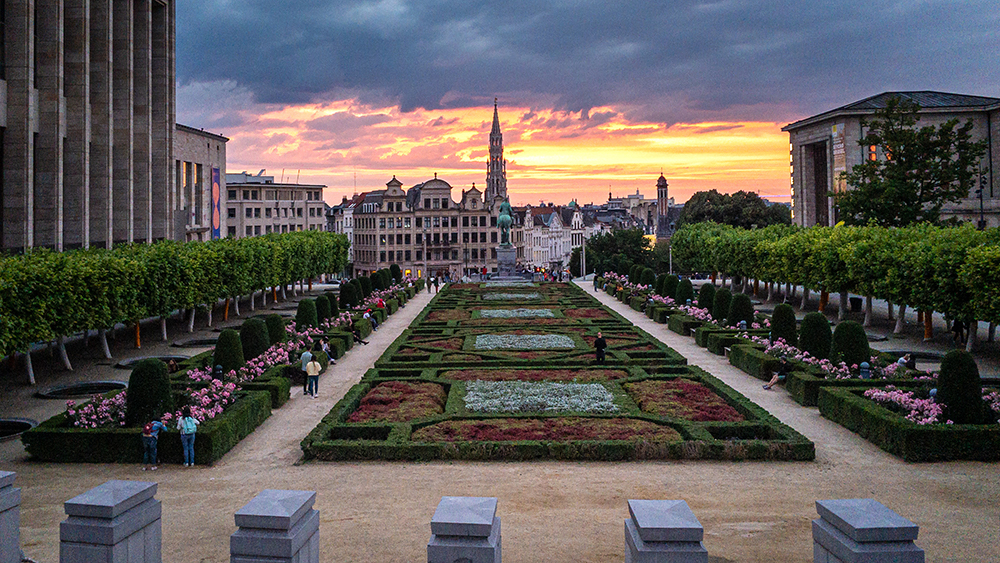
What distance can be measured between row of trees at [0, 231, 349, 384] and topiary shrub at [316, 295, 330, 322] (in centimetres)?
624

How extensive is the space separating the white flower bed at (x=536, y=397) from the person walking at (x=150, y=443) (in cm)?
833

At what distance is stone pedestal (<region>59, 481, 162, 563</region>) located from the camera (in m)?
9.73

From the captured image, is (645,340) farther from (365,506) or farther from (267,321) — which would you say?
(365,506)

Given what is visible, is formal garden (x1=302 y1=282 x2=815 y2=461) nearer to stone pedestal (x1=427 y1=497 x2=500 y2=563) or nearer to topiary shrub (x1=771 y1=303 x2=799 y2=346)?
topiary shrub (x1=771 y1=303 x2=799 y2=346)

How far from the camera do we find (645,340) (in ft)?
119

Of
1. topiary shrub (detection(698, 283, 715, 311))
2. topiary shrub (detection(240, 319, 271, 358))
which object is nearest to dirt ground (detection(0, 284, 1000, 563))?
topiary shrub (detection(240, 319, 271, 358))

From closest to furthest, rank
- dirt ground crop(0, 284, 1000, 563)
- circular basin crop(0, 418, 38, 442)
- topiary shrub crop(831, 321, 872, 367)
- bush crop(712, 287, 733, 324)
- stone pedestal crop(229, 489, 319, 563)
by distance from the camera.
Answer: stone pedestal crop(229, 489, 319, 563) < dirt ground crop(0, 284, 1000, 563) < circular basin crop(0, 418, 38, 442) < topiary shrub crop(831, 321, 872, 367) < bush crop(712, 287, 733, 324)

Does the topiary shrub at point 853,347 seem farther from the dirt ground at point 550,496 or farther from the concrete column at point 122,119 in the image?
the concrete column at point 122,119

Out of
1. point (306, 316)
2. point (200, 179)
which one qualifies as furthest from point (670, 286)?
point (200, 179)

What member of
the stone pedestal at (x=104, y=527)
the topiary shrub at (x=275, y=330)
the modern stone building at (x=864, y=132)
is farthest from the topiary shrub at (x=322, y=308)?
the modern stone building at (x=864, y=132)

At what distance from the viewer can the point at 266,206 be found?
399 ft

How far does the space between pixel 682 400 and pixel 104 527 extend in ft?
57.3

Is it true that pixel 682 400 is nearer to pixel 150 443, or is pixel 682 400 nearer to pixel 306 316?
pixel 150 443

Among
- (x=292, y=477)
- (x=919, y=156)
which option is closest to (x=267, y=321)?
(x=292, y=477)
